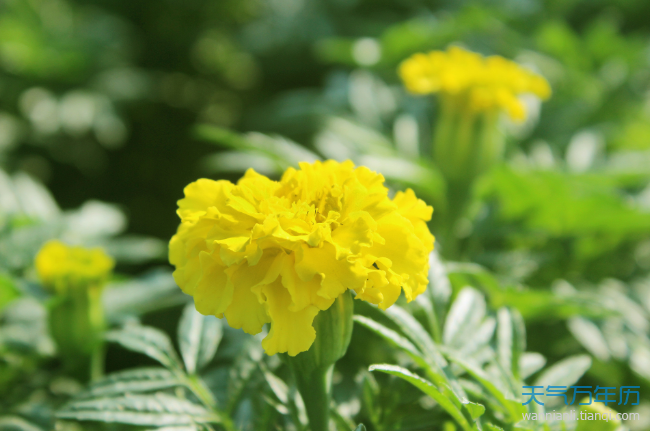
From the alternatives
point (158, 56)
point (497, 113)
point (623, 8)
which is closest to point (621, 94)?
point (623, 8)

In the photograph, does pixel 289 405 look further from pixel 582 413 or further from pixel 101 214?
pixel 101 214

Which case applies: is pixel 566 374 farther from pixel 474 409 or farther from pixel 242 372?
pixel 242 372

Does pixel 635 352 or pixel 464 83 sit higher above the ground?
pixel 464 83

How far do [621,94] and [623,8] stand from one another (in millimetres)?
431

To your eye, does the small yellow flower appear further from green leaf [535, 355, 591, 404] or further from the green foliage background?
green leaf [535, 355, 591, 404]

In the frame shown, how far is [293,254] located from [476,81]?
2.09 feet

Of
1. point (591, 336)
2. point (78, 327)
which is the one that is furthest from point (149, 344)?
point (591, 336)

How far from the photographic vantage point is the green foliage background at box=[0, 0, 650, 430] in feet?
2.23

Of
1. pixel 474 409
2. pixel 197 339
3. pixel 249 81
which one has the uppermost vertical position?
pixel 249 81

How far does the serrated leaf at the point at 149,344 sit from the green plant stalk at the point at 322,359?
0.63 ft

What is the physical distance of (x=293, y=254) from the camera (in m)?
0.44

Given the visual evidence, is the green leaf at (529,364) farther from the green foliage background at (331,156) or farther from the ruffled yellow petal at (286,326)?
the ruffled yellow petal at (286,326)

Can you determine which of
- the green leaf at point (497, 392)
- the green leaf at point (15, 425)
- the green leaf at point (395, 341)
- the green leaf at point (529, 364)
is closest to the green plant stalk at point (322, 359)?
the green leaf at point (395, 341)

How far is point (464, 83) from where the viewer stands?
0.94 meters
